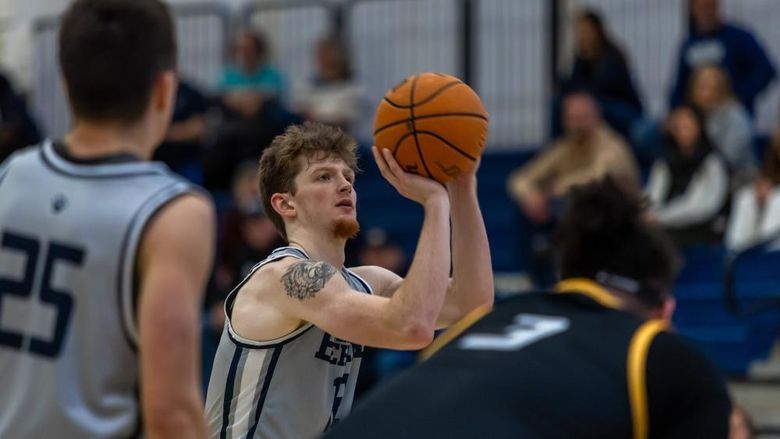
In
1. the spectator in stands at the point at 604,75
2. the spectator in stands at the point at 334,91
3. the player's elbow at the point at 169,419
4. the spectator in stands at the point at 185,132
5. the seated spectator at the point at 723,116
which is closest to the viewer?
the player's elbow at the point at 169,419

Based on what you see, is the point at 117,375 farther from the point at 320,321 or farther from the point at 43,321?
the point at 320,321

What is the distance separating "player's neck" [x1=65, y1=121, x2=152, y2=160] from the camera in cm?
329

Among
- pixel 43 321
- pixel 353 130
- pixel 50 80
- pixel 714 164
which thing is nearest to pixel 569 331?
pixel 43 321

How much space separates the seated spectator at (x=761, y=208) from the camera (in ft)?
32.8

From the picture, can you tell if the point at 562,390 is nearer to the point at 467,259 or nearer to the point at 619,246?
the point at 619,246

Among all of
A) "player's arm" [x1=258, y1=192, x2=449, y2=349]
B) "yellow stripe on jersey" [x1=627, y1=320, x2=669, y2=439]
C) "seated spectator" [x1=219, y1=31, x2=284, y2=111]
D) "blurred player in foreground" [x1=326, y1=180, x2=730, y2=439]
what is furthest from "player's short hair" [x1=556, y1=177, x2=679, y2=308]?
"seated spectator" [x1=219, y1=31, x2=284, y2=111]

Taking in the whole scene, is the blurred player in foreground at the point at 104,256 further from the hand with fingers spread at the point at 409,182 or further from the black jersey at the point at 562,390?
the hand with fingers spread at the point at 409,182

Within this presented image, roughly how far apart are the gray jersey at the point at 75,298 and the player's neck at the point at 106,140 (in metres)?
0.03

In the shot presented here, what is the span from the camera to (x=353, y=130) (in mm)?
13320

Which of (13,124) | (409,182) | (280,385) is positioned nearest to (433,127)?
(409,182)

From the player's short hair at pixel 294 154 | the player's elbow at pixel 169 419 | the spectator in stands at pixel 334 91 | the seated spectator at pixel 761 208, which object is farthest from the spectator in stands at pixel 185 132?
the player's elbow at pixel 169 419

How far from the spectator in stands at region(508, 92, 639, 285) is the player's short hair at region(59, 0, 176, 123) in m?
7.64

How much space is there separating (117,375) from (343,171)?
159 cm

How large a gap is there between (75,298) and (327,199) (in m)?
1.51
